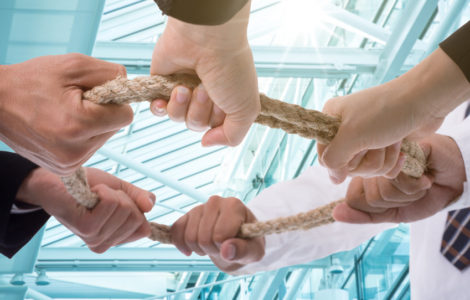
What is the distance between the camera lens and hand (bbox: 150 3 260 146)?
0.45 meters

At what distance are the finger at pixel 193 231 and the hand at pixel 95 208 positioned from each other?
0.10m

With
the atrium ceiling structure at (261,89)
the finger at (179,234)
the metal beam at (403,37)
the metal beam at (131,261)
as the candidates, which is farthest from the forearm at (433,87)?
the metal beam at (131,261)

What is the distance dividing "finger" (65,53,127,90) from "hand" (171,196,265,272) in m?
0.38

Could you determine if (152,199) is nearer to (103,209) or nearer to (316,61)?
(103,209)

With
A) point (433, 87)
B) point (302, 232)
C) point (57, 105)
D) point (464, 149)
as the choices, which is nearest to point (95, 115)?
point (57, 105)

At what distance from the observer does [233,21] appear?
0.44 metres

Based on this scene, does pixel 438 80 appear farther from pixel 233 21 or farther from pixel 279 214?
pixel 279 214

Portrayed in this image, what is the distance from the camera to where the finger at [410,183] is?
2.24 feet

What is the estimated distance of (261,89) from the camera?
3246 mm

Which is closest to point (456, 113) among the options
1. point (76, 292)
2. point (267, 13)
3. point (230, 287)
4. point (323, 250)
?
point (323, 250)

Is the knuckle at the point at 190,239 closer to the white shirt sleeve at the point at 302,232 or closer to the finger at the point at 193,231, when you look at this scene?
the finger at the point at 193,231

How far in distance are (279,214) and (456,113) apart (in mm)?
386

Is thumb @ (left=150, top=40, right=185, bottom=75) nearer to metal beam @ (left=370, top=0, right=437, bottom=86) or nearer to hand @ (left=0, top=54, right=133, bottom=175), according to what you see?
hand @ (left=0, top=54, right=133, bottom=175)

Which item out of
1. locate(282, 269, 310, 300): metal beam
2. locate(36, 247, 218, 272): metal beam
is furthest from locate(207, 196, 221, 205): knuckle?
locate(282, 269, 310, 300): metal beam
